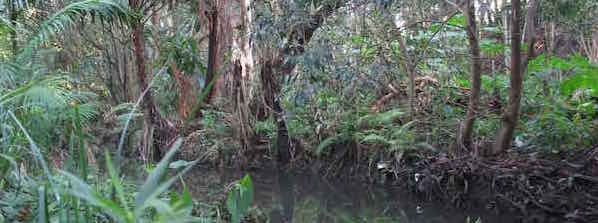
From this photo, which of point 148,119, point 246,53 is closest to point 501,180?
point 246,53

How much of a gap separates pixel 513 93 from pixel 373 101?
2.49m

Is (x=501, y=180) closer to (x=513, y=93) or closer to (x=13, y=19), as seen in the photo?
(x=513, y=93)

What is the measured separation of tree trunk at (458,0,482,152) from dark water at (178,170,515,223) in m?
0.78

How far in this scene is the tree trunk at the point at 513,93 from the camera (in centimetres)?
566

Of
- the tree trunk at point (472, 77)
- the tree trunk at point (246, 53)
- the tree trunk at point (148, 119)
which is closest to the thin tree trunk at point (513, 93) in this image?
the tree trunk at point (472, 77)

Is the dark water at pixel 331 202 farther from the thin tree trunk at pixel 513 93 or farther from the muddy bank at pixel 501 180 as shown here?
the thin tree trunk at pixel 513 93

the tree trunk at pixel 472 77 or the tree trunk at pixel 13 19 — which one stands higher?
the tree trunk at pixel 13 19

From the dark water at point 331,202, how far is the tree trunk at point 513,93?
0.73 metres

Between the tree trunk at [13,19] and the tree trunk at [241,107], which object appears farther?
the tree trunk at [241,107]

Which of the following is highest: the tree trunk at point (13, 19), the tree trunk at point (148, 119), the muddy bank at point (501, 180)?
the tree trunk at point (13, 19)

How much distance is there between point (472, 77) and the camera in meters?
6.31

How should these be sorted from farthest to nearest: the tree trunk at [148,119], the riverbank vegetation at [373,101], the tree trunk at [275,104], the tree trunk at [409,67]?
the tree trunk at [148,119] < the tree trunk at [275,104] < the tree trunk at [409,67] < the riverbank vegetation at [373,101]

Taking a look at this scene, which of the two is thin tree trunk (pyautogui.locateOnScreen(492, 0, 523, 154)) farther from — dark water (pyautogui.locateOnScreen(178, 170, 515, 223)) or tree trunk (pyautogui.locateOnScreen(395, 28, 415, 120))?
tree trunk (pyautogui.locateOnScreen(395, 28, 415, 120))

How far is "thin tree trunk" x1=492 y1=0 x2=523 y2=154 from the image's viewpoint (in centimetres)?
566
